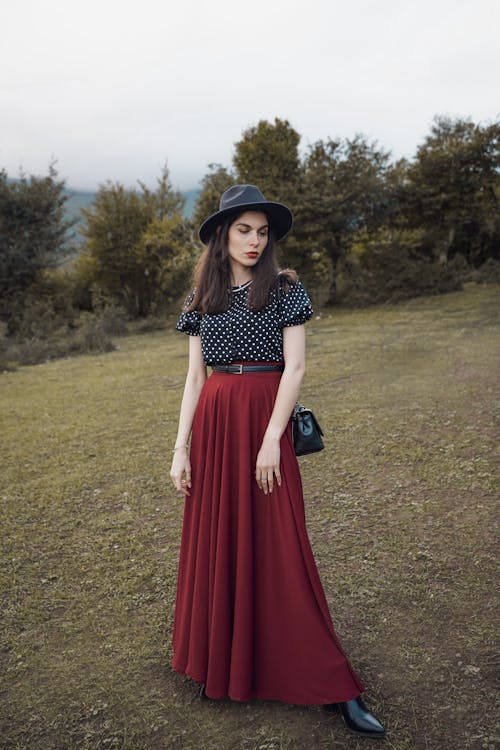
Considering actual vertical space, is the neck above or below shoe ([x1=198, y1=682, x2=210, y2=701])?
above

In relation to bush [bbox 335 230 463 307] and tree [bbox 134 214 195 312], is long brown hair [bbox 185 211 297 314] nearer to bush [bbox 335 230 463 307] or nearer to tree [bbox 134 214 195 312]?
bush [bbox 335 230 463 307]

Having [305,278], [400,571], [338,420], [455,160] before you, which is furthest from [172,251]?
[400,571]

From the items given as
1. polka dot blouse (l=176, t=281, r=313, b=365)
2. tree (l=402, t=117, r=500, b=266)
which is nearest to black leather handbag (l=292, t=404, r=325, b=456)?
polka dot blouse (l=176, t=281, r=313, b=365)

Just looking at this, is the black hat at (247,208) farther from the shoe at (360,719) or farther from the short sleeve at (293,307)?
the shoe at (360,719)

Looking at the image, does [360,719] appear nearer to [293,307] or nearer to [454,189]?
[293,307]

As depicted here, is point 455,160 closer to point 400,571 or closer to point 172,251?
point 172,251

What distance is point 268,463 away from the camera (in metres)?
2.32

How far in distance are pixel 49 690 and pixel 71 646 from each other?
1.10ft

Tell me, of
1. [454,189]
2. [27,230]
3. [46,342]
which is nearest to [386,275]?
[454,189]

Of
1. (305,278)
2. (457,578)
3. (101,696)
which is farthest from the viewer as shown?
(305,278)

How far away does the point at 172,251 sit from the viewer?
2602cm

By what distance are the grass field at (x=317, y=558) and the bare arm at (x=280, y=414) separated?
1062mm

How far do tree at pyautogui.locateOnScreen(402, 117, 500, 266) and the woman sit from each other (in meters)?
21.1

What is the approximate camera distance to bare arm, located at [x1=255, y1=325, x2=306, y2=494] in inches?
91.4
